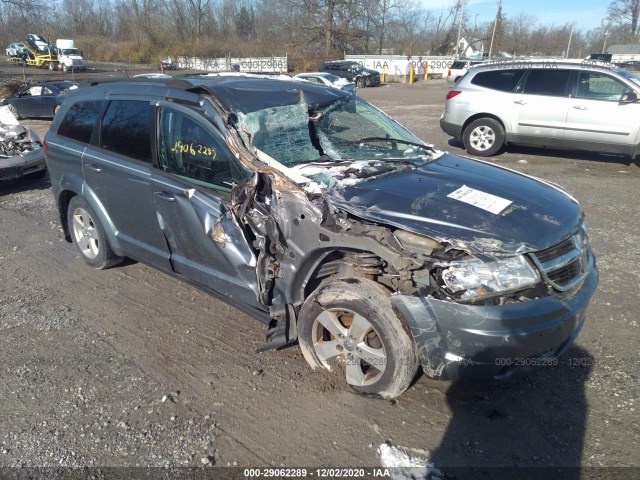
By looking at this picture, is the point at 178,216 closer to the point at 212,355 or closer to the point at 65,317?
the point at 212,355

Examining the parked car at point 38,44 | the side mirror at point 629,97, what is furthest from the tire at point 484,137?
the parked car at point 38,44

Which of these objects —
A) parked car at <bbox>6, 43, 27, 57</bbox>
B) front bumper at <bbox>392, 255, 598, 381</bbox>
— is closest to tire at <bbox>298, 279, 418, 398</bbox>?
front bumper at <bbox>392, 255, 598, 381</bbox>

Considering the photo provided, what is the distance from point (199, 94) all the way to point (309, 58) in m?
47.7

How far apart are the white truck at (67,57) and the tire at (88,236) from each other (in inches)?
1746

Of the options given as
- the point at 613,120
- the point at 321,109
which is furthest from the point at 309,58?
the point at 321,109

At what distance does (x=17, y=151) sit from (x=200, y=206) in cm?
648

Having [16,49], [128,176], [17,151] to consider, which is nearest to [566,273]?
[128,176]

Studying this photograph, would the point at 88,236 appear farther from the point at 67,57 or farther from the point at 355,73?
the point at 67,57

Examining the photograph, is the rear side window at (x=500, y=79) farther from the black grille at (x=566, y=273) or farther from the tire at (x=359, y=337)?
the tire at (x=359, y=337)

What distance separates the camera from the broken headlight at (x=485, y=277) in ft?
8.14

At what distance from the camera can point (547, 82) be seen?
9.14m

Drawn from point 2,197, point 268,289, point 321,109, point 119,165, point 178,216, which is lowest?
point 2,197

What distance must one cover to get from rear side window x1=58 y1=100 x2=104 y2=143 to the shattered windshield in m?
1.81

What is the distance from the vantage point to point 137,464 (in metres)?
2.52
